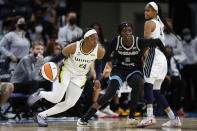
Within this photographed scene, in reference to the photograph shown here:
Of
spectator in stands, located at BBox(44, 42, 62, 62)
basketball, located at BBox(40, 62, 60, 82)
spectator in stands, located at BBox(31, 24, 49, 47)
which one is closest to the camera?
basketball, located at BBox(40, 62, 60, 82)

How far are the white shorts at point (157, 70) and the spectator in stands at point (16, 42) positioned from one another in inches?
141

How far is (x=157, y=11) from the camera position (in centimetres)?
791

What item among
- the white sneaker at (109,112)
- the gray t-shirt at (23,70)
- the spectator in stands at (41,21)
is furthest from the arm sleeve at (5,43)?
the white sneaker at (109,112)

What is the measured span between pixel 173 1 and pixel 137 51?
721 cm

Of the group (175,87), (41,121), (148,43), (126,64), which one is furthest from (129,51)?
(175,87)

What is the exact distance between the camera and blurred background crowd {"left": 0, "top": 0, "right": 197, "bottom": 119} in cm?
962

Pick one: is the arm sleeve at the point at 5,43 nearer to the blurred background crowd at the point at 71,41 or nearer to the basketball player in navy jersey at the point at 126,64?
the blurred background crowd at the point at 71,41

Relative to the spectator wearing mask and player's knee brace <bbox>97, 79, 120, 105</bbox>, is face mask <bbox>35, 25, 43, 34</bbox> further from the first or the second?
player's knee brace <bbox>97, 79, 120, 105</bbox>

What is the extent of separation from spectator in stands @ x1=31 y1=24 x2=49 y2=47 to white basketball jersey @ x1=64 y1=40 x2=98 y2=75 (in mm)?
4167

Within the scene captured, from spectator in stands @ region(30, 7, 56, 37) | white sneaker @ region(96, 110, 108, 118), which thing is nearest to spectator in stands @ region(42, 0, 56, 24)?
spectator in stands @ region(30, 7, 56, 37)

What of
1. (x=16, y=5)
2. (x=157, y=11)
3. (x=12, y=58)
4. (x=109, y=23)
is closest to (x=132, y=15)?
(x=109, y=23)

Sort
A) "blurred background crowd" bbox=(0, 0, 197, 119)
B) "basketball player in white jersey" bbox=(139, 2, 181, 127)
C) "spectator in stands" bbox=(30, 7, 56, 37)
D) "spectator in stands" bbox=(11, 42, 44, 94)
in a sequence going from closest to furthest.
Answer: "basketball player in white jersey" bbox=(139, 2, 181, 127)
"spectator in stands" bbox=(11, 42, 44, 94)
"blurred background crowd" bbox=(0, 0, 197, 119)
"spectator in stands" bbox=(30, 7, 56, 37)

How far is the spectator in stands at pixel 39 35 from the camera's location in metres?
11.8

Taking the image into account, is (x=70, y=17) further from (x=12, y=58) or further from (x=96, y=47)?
(x=96, y=47)
